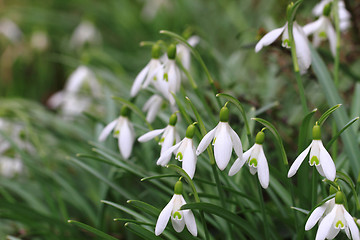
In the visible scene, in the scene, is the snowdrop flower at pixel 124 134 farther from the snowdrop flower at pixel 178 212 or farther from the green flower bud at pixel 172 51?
the snowdrop flower at pixel 178 212

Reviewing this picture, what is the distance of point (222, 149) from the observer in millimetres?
1158

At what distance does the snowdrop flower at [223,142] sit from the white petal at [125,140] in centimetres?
48

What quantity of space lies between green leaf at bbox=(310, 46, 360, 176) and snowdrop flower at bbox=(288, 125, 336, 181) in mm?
434

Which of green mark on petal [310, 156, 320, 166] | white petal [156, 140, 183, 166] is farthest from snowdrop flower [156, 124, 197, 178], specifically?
green mark on petal [310, 156, 320, 166]

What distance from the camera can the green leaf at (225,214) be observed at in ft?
3.91

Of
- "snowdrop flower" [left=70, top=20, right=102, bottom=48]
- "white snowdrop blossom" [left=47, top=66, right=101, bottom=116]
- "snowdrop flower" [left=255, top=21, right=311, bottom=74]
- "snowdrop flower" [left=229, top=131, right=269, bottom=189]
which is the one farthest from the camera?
"snowdrop flower" [left=70, top=20, right=102, bottom=48]

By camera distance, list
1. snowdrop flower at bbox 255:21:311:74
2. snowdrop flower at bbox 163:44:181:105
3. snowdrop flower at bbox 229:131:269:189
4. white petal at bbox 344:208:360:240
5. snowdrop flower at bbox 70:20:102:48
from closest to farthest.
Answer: white petal at bbox 344:208:360:240, snowdrop flower at bbox 229:131:269:189, snowdrop flower at bbox 255:21:311:74, snowdrop flower at bbox 163:44:181:105, snowdrop flower at bbox 70:20:102:48

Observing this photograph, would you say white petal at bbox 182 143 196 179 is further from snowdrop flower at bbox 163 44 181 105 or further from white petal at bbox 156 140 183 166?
snowdrop flower at bbox 163 44 181 105

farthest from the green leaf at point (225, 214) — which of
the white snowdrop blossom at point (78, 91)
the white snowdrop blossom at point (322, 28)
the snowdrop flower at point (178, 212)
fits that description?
the white snowdrop blossom at point (78, 91)

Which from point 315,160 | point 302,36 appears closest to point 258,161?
point 315,160

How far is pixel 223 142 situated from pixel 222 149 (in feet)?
0.06

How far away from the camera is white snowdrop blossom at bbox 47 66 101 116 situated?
2809mm

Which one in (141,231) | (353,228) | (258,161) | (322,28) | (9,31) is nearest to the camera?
(353,228)

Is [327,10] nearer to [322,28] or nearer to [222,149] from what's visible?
[322,28]
